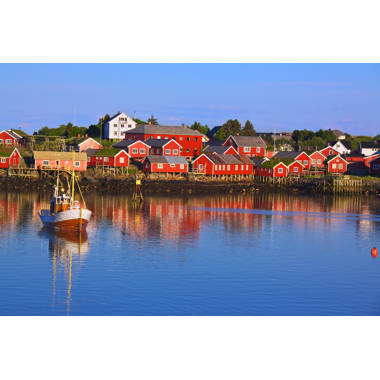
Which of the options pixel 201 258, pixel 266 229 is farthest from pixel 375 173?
pixel 201 258

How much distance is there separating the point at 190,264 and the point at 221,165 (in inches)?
2326

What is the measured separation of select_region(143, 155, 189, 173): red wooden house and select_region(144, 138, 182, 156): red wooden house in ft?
8.14

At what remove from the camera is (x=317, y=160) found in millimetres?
105625

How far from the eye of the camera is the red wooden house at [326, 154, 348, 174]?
10294 centimetres

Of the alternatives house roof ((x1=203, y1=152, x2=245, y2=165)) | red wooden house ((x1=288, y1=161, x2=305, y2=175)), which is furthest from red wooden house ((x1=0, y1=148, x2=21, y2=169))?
red wooden house ((x1=288, y1=161, x2=305, y2=175))

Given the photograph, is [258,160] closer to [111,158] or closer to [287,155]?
[287,155]

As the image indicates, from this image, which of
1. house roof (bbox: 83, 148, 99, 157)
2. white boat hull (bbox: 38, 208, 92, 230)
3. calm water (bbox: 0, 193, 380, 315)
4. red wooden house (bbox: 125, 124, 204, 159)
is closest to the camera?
calm water (bbox: 0, 193, 380, 315)

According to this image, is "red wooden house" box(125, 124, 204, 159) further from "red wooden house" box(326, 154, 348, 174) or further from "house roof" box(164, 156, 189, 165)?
"red wooden house" box(326, 154, 348, 174)

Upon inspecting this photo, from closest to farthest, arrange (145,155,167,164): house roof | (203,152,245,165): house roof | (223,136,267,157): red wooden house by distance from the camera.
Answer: (145,155,167,164): house roof → (203,152,245,165): house roof → (223,136,267,157): red wooden house

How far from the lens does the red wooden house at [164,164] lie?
86.9m

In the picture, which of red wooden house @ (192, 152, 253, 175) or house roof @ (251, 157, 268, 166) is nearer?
red wooden house @ (192, 152, 253, 175)

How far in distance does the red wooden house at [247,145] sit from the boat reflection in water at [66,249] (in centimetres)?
6380

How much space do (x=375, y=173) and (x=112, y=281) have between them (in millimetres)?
80829

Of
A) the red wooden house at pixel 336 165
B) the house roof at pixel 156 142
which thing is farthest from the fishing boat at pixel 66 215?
the red wooden house at pixel 336 165
